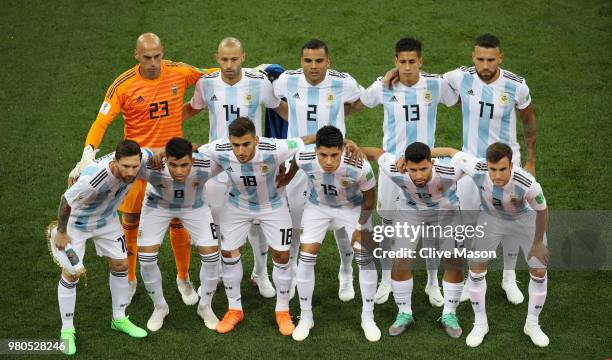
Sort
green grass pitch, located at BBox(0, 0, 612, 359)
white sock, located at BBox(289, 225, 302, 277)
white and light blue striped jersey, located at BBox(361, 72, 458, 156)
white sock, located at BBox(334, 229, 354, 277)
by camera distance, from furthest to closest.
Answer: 1. white sock, located at BBox(289, 225, 302, 277)
2. white sock, located at BBox(334, 229, 354, 277)
3. white and light blue striped jersey, located at BBox(361, 72, 458, 156)
4. green grass pitch, located at BBox(0, 0, 612, 359)

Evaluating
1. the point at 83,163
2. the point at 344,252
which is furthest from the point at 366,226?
the point at 83,163

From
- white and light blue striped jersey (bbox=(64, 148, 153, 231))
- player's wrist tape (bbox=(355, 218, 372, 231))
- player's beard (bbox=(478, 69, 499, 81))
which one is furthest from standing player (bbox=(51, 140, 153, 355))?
player's beard (bbox=(478, 69, 499, 81))

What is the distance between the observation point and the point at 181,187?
955 centimetres

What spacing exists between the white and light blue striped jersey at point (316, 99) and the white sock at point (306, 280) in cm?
123

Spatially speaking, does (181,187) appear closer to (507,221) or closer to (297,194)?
(297,194)

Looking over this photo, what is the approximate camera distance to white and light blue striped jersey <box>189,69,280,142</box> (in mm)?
10070

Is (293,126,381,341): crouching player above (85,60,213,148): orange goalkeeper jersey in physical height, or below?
below

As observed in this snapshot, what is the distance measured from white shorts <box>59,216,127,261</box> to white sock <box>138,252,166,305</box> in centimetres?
19

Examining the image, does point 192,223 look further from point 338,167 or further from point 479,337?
point 479,337

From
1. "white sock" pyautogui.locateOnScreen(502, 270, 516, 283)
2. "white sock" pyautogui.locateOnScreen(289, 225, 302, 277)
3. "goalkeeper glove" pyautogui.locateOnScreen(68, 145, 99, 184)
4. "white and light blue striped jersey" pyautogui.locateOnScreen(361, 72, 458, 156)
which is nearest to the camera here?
"goalkeeper glove" pyautogui.locateOnScreen(68, 145, 99, 184)

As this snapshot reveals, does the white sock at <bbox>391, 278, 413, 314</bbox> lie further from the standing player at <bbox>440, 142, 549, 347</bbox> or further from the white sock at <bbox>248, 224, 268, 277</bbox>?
the white sock at <bbox>248, 224, 268, 277</bbox>

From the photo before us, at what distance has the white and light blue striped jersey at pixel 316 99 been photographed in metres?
9.99

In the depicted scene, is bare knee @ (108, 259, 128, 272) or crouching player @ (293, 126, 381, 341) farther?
bare knee @ (108, 259, 128, 272)

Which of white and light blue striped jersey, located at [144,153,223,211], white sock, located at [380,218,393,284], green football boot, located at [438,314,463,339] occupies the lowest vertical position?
green football boot, located at [438,314,463,339]
